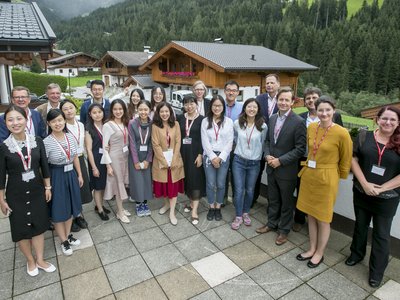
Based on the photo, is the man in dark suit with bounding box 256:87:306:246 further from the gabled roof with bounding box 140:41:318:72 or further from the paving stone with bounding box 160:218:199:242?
the gabled roof with bounding box 140:41:318:72

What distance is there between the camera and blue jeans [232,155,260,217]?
349cm

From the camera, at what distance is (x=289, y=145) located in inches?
121

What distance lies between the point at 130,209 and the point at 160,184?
797 mm

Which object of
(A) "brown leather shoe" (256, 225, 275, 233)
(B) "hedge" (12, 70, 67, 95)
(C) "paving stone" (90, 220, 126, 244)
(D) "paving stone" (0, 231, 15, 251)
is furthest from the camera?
(B) "hedge" (12, 70, 67, 95)

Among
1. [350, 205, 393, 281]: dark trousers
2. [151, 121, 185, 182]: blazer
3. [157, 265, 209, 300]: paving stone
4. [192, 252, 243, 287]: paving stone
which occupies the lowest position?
[192, 252, 243, 287]: paving stone

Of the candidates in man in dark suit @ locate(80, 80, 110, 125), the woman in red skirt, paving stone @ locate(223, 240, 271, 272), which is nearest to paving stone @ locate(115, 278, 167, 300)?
paving stone @ locate(223, 240, 271, 272)

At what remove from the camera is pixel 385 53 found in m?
40.9

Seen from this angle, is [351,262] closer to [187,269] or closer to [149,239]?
[187,269]

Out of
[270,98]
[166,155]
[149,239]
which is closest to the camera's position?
[149,239]

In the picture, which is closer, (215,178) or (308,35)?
(215,178)

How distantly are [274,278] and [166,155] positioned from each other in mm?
1973

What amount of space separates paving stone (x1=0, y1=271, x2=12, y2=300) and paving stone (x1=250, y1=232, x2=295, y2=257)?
264 cm

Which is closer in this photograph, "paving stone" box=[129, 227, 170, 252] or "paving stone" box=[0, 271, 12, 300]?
"paving stone" box=[0, 271, 12, 300]

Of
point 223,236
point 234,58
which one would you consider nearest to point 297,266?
point 223,236
